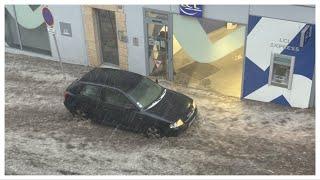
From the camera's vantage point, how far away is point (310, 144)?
1328 centimetres

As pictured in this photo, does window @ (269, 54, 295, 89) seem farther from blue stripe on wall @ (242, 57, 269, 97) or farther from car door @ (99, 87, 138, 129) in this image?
car door @ (99, 87, 138, 129)

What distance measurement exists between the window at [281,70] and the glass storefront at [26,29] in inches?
359

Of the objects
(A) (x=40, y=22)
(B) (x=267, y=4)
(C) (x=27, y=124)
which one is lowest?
(C) (x=27, y=124)

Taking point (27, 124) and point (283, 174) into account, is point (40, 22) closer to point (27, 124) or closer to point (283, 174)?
point (27, 124)

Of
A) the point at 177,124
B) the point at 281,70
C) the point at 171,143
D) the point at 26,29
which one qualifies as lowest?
the point at 171,143

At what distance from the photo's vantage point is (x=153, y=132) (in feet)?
45.4

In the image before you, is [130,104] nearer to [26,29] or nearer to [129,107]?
[129,107]

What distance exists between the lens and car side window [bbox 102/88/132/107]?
13.9m

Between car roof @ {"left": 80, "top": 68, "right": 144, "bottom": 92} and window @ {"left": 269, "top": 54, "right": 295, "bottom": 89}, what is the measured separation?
4.19m

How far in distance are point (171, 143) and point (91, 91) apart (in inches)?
115

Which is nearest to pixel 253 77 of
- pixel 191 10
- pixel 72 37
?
pixel 191 10

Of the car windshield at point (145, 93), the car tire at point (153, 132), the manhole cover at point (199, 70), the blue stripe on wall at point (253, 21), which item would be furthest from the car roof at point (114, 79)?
the blue stripe on wall at point (253, 21)

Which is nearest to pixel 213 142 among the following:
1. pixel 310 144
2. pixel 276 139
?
pixel 276 139
